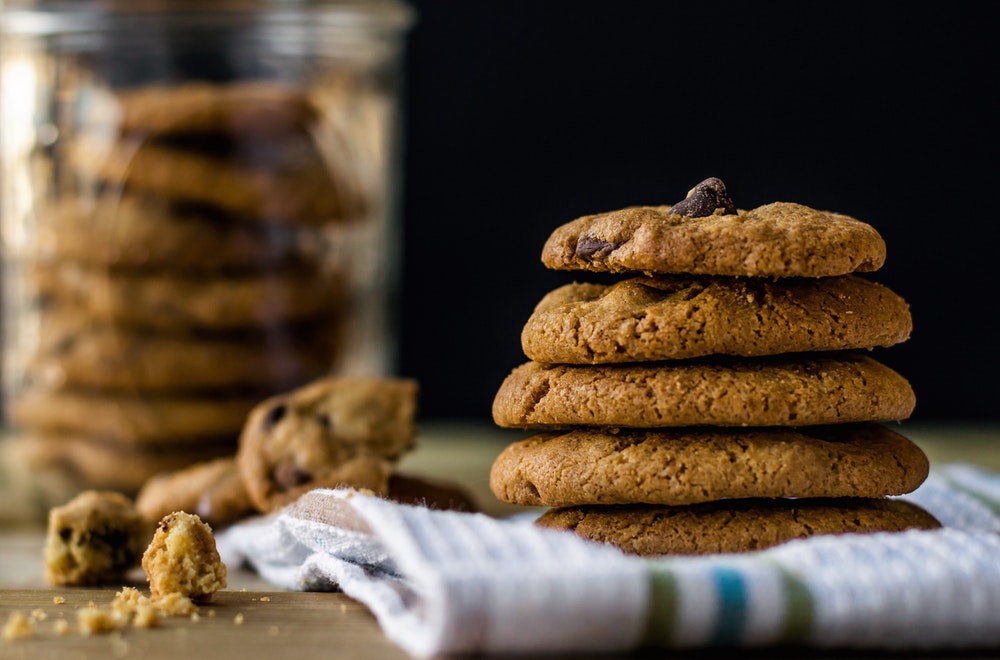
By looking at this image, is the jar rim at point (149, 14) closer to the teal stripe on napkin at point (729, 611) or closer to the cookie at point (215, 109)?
the cookie at point (215, 109)

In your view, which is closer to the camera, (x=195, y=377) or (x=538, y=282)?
(x=195, y=377)

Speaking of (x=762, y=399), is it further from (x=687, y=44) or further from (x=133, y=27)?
(x=687, y=44)

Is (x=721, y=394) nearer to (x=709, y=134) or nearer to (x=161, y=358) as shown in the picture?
(x=161, y=358)

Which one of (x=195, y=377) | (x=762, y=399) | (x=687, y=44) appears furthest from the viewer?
(x=687, y=44)

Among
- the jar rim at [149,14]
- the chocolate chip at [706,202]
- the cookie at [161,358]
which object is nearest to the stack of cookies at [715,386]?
the chocolate chip at [706,202]

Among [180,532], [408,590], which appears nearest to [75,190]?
[180,532]

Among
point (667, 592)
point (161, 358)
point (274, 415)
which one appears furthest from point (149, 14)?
point (667, 592)
